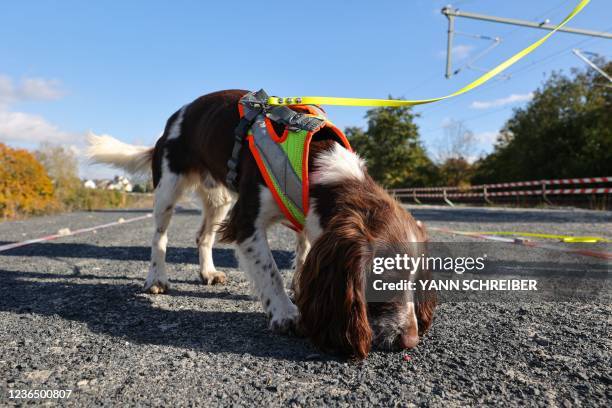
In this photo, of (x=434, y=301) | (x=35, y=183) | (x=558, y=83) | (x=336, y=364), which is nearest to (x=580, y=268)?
(x=434, y=301)

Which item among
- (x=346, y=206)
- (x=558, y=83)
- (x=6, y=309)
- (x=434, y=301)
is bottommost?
(x=6, y=309)

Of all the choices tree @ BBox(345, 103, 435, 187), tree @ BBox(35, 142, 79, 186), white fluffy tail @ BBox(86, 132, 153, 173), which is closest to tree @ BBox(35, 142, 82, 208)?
tree @ BBox(35, 142, 79, 186)

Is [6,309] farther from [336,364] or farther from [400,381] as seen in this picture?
[400,381]

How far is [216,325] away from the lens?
236 centimetres

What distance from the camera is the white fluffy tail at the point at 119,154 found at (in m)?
4.34

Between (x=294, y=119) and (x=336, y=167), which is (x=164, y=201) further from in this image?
(x=336, y=167)

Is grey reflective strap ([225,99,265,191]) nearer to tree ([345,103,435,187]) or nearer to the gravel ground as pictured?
the gravel ground

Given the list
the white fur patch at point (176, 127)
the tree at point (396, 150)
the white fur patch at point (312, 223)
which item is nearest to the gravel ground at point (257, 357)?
the white fur patch at point (312, 223)

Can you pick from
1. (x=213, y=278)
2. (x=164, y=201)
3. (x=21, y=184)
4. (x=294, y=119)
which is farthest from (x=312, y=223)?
(x=21, y=184)

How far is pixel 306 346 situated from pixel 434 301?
2.19 ft

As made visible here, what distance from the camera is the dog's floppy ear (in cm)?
181

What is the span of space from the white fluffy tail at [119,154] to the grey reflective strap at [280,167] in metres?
2.21

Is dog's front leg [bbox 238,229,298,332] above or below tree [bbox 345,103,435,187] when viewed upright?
below

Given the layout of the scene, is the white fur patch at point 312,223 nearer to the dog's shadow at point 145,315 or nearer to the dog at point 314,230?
the dog at point 314,230
